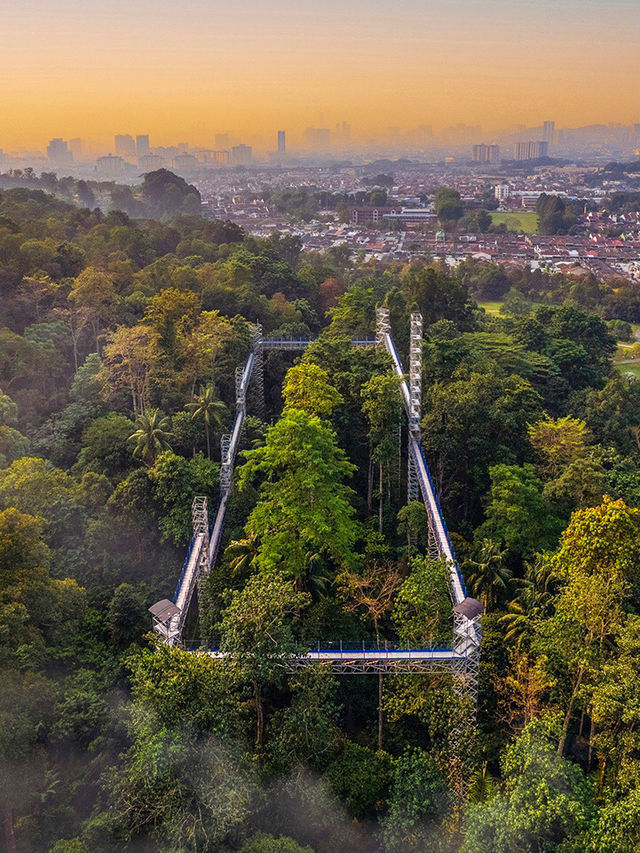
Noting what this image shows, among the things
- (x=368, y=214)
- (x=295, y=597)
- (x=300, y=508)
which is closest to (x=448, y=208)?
(x=368, y=214)

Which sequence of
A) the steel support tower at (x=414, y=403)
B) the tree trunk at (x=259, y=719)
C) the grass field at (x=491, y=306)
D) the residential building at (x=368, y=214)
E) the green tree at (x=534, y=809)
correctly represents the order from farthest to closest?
the residential building at (x=368, y=214) → the grass field at (x=491, y=306) → the steel support tower at (x=414, y=403) → the tree trunk at (x=259, y=719) → the green tree at (x=534, y=809)

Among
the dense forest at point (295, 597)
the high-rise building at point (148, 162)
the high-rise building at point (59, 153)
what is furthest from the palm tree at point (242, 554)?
the high-rise building at point (148, 162)

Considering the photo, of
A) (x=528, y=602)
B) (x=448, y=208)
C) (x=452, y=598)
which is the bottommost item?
(x=528, y=602)

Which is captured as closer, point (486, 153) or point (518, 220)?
point (518, 220)

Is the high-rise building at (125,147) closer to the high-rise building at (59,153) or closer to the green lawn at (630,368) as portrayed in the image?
the high-rise building at (59,153)

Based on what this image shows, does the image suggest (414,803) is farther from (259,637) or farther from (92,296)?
(92,296)

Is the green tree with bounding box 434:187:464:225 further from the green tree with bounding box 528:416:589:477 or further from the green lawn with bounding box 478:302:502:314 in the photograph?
the green tree with bounding box 528:416:589:477

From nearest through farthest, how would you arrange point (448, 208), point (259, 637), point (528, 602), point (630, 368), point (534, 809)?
point (534, 809) → point (259, 637) → point (528, 602) → point (630, 368) → point (448, 208)

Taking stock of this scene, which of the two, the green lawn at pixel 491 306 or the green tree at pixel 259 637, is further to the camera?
the green lawn at pixel 491 306
